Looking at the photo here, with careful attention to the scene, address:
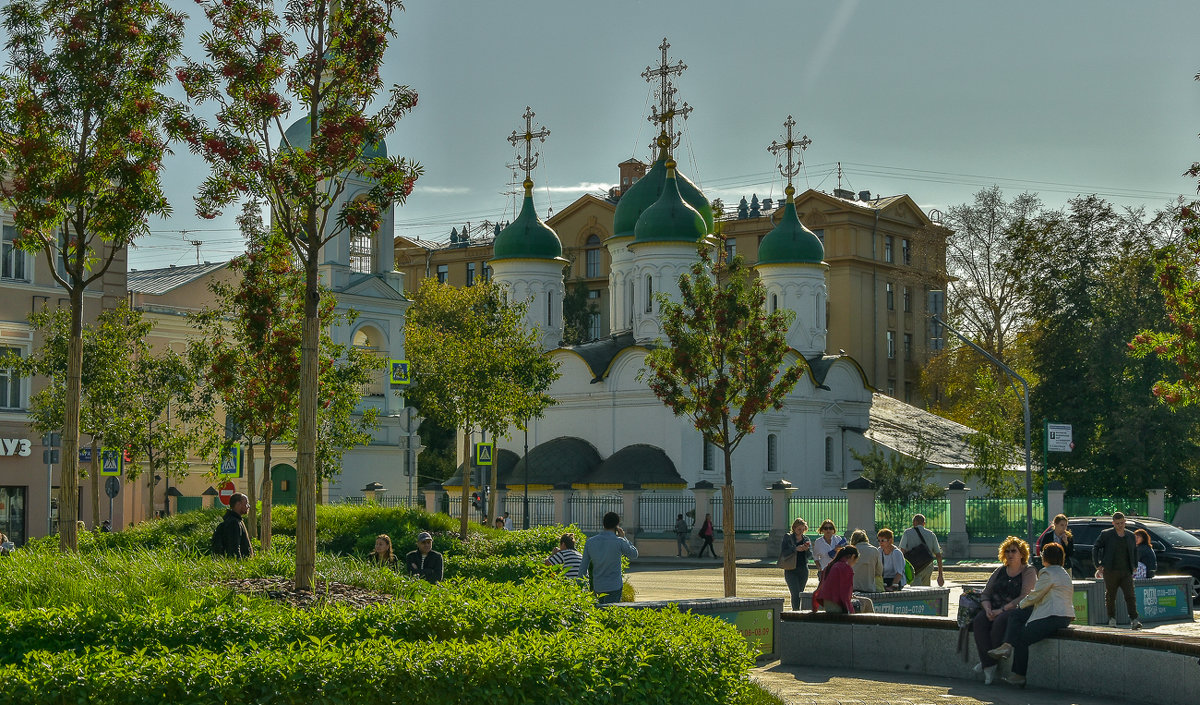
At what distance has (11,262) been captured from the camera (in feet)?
118

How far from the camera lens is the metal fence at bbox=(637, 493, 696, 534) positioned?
4347 cm

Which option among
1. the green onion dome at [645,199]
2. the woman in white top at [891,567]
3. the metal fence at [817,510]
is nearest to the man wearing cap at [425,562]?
the woman in white top at [891,567]

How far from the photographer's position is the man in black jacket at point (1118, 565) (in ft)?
58.1

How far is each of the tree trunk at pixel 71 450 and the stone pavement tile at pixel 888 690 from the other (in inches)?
285

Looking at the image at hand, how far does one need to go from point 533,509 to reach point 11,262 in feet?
59.6

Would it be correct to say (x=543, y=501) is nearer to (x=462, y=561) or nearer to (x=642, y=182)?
(x=642, y=182)

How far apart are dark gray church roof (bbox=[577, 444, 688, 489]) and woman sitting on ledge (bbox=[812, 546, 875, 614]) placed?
98.9ft

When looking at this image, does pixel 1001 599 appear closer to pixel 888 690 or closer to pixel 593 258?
pixel 888 690

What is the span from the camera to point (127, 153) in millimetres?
15250

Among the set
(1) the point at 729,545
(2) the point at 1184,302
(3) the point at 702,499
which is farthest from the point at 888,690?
(3) the point at 702,499

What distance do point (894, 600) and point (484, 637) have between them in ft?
28.8

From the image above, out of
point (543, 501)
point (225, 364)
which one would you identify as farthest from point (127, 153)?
point (543, 501)

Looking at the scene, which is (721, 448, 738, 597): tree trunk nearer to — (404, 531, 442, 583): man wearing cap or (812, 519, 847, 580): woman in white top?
(812, 519, 847, 580): woman in white top

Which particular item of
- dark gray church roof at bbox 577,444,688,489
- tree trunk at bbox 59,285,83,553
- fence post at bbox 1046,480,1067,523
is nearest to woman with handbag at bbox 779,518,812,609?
tree trunk at bbox 59,285,83,553
